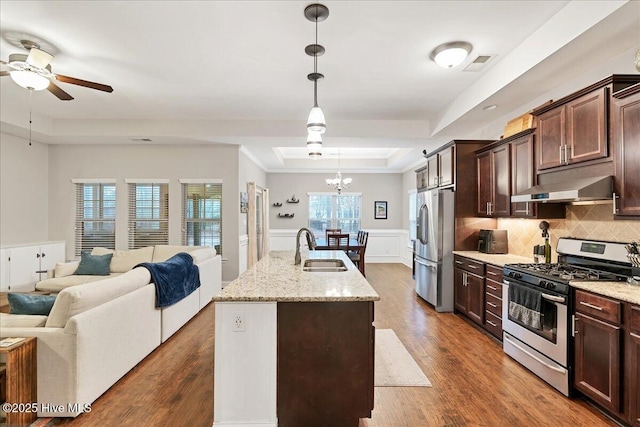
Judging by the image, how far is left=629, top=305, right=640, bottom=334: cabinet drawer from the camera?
1.98 meters

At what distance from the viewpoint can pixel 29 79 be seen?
2740mm

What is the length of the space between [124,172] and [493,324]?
20.7 ft

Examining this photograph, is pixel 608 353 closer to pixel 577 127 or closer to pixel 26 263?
A: pixel 577 127

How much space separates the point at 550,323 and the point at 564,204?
4.52 feet

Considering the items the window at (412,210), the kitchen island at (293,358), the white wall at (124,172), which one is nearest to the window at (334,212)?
the window at (412,210)

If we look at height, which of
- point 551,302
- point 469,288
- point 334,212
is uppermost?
point 334,212

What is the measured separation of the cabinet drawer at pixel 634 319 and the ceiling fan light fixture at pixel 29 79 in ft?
Answer: 15.2

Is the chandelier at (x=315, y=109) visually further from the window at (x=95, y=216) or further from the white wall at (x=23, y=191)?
the white wall at (x=23, y=191)

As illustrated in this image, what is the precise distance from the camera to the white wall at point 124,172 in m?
6.07

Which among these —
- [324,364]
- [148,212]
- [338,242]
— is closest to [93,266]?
[148,212]

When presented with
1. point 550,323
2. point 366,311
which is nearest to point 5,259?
point 366,311

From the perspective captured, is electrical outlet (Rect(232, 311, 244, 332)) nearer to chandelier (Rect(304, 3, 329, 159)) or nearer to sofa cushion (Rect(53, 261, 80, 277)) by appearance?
chandelier (Rect(304, 3, 329, 159))

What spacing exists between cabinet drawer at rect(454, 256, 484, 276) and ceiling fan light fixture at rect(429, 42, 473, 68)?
7.42 ft

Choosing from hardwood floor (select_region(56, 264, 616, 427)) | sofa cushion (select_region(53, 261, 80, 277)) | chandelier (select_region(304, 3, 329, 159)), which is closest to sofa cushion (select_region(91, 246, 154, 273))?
sofa cushion (select_region(53, 261, 80, 277))
